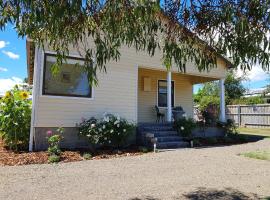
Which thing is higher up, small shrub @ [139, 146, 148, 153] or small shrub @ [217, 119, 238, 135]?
small shrub @ [217, 119, 238, 135]

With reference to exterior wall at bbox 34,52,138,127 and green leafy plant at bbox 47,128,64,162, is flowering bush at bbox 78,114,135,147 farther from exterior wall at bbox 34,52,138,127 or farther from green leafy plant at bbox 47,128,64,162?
green leafy plant at bbox 47,128,64,162

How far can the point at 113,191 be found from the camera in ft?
17.0

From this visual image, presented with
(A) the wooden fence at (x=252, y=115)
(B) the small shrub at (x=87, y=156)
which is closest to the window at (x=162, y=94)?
(B) the small shrub at (x=87, y=156)

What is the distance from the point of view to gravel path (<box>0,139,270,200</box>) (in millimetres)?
5008

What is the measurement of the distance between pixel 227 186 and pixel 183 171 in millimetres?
1453

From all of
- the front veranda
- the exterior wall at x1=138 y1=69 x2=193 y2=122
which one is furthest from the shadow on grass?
the exterior wall at x1=138 y1=69 x2=193 y2=122

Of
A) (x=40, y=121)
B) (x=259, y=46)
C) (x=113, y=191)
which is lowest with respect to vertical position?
(x=113, y=191)

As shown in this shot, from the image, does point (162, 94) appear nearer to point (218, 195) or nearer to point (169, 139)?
point (169, 139)

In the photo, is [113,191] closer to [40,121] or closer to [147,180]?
[147,180]

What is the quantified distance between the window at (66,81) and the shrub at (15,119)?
84 centimetres

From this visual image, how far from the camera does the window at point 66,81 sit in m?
9.84

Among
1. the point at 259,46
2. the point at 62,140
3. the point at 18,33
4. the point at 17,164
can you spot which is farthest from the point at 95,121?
the point at 259,46

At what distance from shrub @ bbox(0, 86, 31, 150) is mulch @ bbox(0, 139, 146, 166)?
1.49 ft

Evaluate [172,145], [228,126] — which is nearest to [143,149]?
[172,145]
